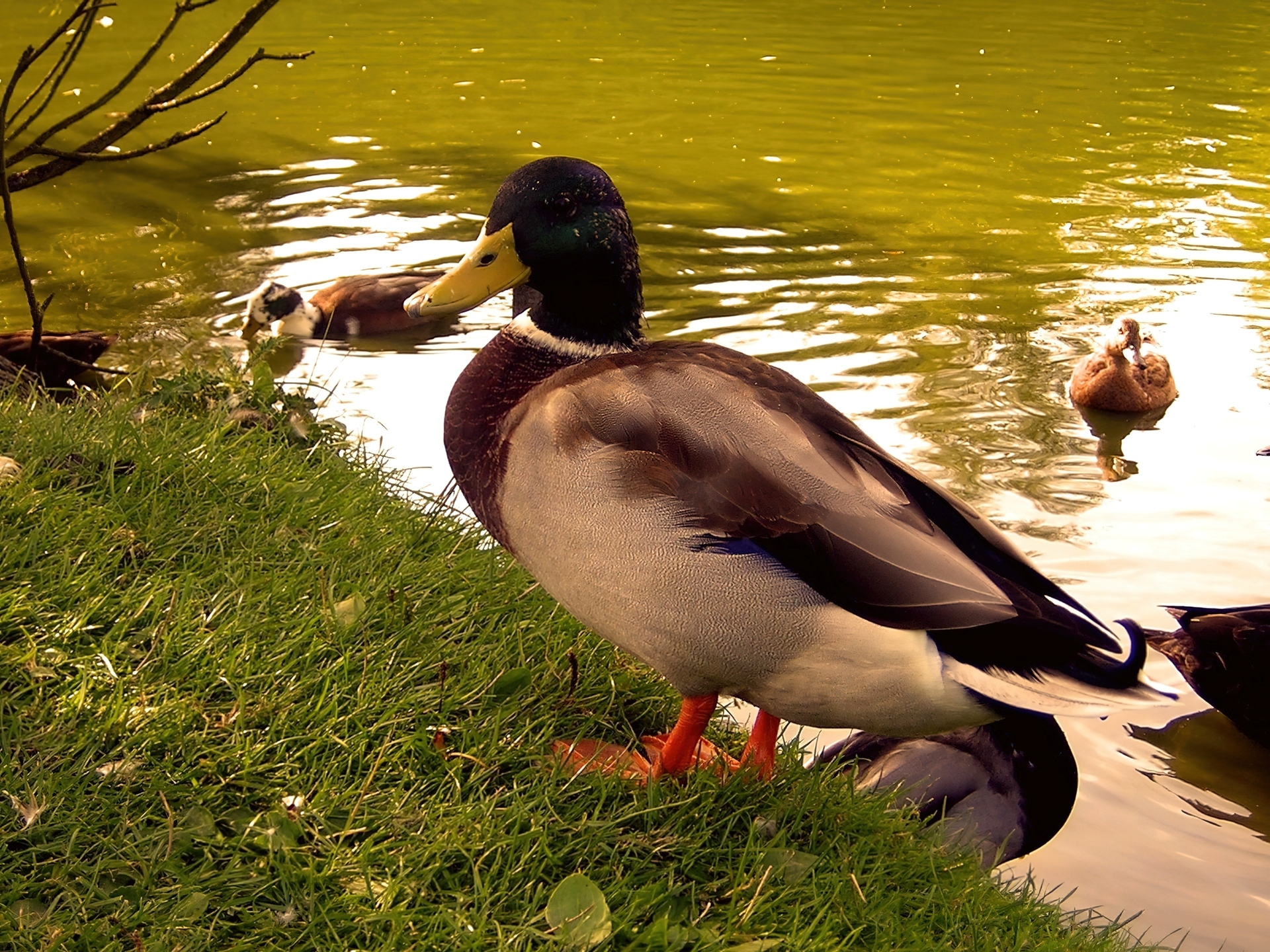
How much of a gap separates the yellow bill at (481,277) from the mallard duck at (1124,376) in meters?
3.91

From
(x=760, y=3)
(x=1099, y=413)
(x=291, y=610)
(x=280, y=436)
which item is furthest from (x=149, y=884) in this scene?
(x=760, y=3)

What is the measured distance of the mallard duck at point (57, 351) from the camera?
4.13 m

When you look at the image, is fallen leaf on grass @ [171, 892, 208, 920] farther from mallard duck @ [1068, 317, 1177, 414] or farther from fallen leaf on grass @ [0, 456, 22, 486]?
mallard duck @ [1068, 317, 1177, 414]

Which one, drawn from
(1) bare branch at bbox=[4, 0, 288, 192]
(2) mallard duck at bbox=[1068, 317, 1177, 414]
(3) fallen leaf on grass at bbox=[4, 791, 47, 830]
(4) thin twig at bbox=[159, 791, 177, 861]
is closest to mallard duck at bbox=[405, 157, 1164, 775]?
(4) thin twig at bbox=[159, 791, 177, 861]

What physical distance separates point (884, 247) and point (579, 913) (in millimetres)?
6605

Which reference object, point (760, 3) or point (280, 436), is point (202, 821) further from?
point (760, 3)

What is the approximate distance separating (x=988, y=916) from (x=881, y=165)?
8.36 metres

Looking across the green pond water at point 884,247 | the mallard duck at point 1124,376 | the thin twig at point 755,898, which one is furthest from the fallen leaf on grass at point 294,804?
the mallard duck at point 1124,376

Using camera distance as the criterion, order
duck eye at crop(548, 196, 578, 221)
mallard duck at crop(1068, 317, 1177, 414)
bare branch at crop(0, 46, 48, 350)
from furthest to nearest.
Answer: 1. mallard duck at crop(1068, 317, 1177, 414)
2. bare branch at crop(0, 46, 48, 350)
3. duck eye at crop(548, 196, 578, 221)

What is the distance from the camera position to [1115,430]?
574 centimetres

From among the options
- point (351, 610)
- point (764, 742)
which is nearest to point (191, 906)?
point (351, 610)

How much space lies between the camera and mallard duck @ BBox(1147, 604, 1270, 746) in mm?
3576

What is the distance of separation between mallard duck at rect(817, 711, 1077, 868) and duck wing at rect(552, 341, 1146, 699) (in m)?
0.77

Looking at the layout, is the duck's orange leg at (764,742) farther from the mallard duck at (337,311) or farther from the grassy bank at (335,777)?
the mallard duck at (337,311)
